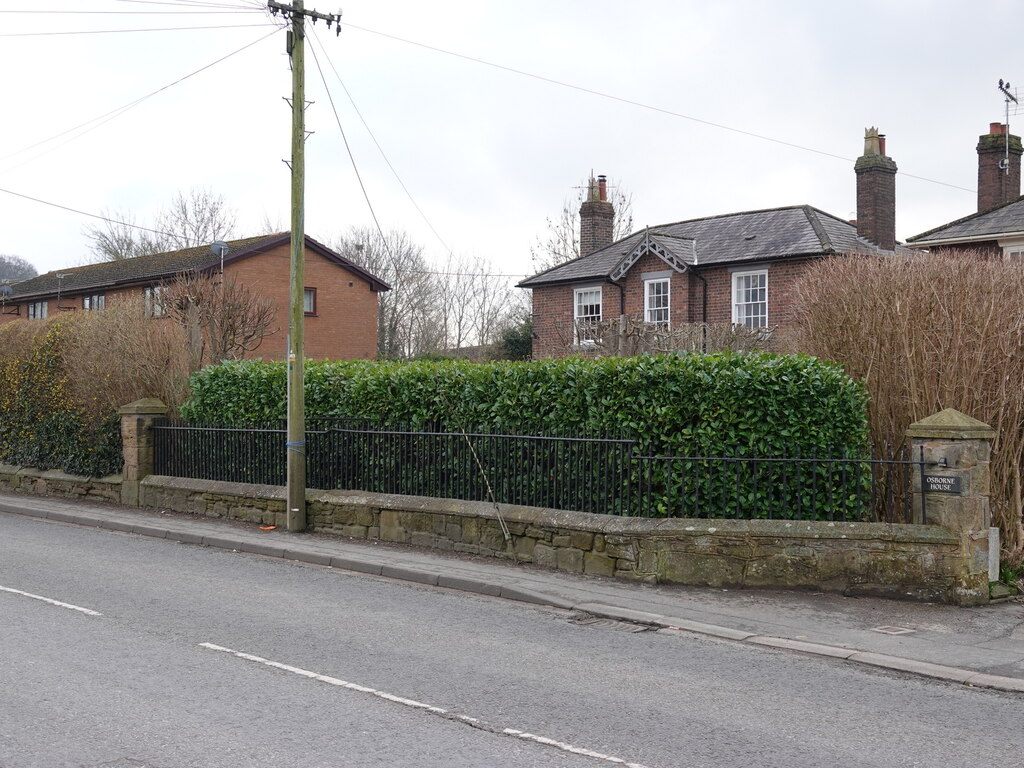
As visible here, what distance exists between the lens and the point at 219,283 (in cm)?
2233

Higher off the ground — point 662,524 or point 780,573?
point 662,524

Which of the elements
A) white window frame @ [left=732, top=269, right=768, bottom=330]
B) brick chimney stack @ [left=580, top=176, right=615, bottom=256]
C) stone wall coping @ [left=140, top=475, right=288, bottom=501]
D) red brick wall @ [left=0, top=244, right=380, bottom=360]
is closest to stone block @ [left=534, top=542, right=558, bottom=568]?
stone wall coping @ [left=140, top=475, right=288, bottom=501]

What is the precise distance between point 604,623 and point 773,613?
155cm

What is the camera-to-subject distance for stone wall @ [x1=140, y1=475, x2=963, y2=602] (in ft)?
30.1

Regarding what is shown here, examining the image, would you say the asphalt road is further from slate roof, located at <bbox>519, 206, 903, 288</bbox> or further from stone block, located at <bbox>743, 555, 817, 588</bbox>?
slate roof, located at <bbox>519, 206, 903, 288</bbox>

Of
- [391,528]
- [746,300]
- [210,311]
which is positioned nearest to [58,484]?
[210,311]

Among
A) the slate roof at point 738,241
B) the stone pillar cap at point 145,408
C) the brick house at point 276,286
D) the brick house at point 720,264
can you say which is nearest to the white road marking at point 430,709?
the stone pillar cap at point 145,408

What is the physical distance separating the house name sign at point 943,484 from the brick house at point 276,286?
3009 centimetres

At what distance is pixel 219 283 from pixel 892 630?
17.9 meters

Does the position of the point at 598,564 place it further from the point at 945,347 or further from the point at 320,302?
the point at 320,302

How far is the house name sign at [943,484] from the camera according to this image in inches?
359

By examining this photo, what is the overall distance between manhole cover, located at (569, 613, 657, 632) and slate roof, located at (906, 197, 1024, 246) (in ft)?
54.7

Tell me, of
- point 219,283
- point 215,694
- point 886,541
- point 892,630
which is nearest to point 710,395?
point 886,541

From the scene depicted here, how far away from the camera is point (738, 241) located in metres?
28.4
